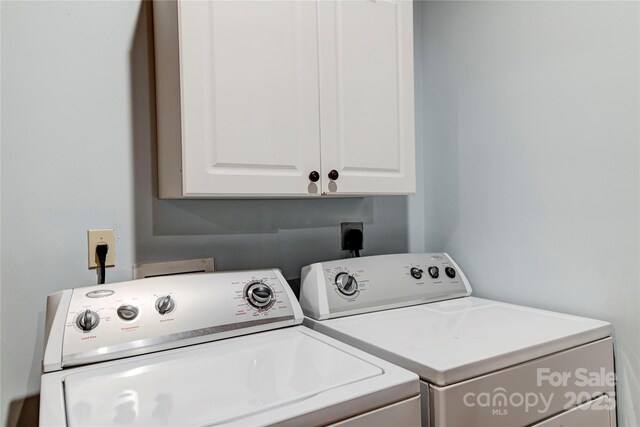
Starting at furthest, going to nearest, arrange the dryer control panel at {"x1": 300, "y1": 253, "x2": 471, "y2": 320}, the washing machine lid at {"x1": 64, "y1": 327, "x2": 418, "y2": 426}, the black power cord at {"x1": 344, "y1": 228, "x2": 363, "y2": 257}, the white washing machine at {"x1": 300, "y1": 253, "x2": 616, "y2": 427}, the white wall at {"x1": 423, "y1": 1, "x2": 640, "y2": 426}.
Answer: the black power cord at {"x1": 344, "y1": 228, "x2": 363, "y2": 257} → the dryer control panel at {"x1": 300, "y1": 253, "x2": 471, "y2": 320} → the white wall at {"x1": 423, "y1": 1, "x2": 640, "y2": 426} → the white washing machine at {"x1": 300, "y1": 253, "x2": 616, "y2": 427} → the washing machine lid at {"x1": 64, "y1": 327, "x2": 418, "y2": 426}

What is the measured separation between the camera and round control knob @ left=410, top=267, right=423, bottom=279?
1524mm

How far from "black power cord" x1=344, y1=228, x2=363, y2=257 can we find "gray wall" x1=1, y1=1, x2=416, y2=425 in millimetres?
412

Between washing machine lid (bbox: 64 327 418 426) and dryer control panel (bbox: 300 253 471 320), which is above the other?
dryer control panel (bbox: 300 253 471 320)

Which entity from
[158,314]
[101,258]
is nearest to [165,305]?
[158,314]

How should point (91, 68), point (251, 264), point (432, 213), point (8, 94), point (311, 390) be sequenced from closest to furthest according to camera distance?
point (311, 390) < point (8, 94) < point (91, 68) < point (251, 264) < point (432, 213)

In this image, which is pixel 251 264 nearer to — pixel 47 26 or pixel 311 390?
pixel 311 390

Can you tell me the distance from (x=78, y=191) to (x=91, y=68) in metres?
0.36

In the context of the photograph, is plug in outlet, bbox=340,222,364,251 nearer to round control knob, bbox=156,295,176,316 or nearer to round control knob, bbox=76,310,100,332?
round control knob, bbox=156,295,176,316

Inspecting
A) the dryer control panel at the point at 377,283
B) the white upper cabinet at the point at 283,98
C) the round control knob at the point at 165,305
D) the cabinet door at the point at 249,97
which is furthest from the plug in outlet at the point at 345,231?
the round control knob at the point at 165,305

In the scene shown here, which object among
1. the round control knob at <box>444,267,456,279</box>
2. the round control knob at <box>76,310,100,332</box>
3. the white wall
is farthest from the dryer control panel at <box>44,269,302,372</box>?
the white wall

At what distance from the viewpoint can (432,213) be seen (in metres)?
1.85

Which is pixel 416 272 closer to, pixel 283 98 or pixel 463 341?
pixel 463 341

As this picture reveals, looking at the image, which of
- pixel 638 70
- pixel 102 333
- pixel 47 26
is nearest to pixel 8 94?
pixel 47 26

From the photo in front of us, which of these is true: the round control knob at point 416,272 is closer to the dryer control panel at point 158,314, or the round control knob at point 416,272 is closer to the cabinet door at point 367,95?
the cabinet door at point 367,95
